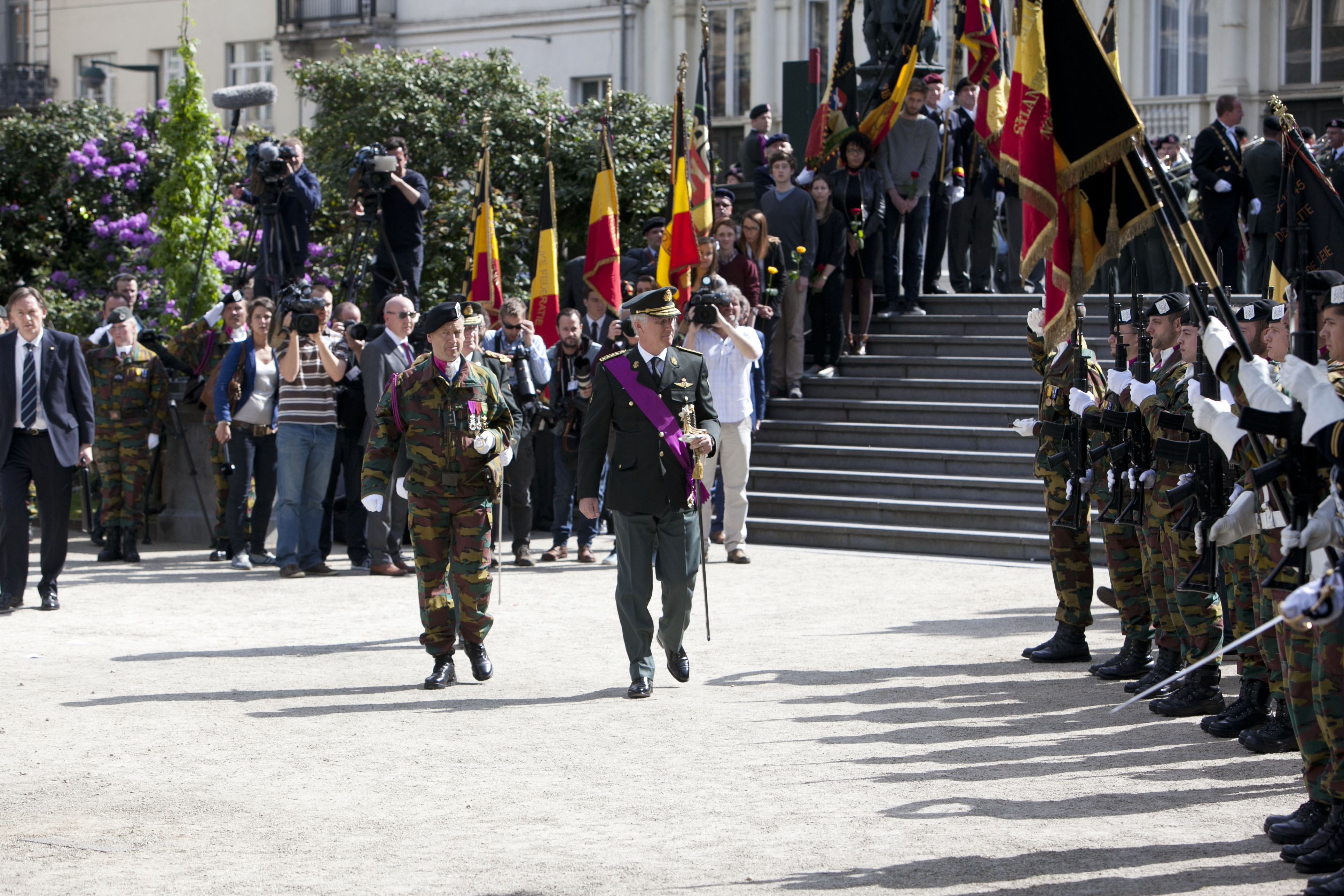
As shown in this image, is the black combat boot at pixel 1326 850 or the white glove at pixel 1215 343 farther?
the white glove at pixel 1215 343

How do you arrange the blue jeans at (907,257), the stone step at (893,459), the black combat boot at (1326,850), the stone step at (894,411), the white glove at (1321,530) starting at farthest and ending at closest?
1. the blue jeans at (907,257)
2. the stone step at (894,411)
3. the stone step at (893,459)
4. the black combat boot at (1326,850)
5. the white glove at (1321,530)

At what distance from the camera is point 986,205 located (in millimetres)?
17422

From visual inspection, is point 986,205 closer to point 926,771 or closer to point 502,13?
point 926,771

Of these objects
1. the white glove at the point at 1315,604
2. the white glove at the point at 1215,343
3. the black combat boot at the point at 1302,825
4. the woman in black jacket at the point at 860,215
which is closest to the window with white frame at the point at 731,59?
the woman in black jacket at the point at 860,215

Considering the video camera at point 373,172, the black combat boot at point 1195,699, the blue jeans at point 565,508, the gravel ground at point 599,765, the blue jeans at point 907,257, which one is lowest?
the gravel ground at point 599,765

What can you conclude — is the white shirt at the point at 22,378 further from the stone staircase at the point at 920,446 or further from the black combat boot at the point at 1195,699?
the black combat boot at the point at 1195,699

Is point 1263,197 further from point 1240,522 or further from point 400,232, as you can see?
point 1240,522

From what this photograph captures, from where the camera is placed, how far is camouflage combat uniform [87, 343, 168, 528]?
13.9 metres

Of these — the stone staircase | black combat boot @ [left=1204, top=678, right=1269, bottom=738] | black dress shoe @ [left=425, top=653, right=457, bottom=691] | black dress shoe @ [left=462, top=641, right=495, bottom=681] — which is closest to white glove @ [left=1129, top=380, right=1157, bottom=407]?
black combat boot @ [left=1204, top=678, right=1269, bottom=738]

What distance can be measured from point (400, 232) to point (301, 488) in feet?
12.0

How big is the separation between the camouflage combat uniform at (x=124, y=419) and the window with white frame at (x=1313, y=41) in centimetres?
2414

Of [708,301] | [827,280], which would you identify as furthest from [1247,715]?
[827,280]

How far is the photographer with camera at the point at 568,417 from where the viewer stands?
13516 mm

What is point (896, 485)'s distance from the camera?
1463cm
